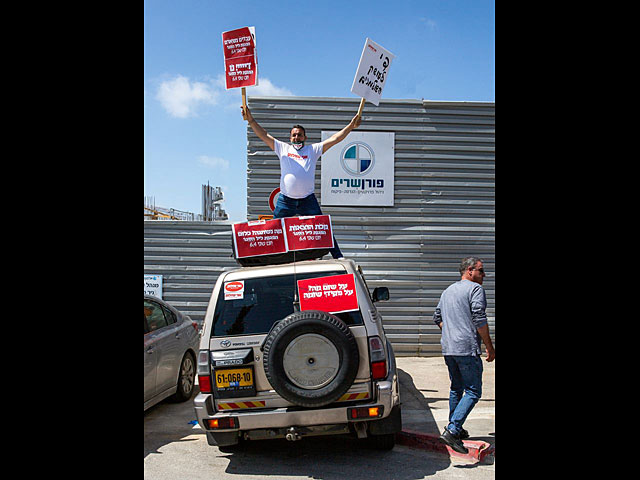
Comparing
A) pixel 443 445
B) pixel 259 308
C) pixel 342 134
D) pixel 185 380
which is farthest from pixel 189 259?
pixel 443 445

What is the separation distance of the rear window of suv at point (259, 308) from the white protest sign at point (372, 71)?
2.42 metres

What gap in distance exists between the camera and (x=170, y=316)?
7.66 m

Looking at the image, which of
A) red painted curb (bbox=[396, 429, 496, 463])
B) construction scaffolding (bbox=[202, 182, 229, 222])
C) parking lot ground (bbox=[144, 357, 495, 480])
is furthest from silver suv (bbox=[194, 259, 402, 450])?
construction scaffolding (bbox=[202, 182, 229, 222])

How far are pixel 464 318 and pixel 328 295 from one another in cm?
142

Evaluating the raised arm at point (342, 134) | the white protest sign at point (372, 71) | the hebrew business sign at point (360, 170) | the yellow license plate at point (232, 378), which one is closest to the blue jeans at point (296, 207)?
the raised arm at point (342, 134)

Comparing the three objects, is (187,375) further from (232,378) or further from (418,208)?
(418,208)

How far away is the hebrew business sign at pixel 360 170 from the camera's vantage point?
1031cm

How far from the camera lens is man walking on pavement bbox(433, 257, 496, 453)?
17.1 feet

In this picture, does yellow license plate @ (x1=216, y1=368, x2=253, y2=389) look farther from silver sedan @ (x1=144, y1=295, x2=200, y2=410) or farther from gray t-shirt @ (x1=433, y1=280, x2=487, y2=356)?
gray t-shirt @ (x1=433, y1=280, x2=487, y2=356)

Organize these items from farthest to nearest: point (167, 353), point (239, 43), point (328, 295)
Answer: point (167, 353) → point (239, 43) → point (328, 295)

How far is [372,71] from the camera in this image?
631 cm

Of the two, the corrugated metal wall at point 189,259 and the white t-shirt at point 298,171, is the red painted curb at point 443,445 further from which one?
the corrugated metal wall at point 189,259

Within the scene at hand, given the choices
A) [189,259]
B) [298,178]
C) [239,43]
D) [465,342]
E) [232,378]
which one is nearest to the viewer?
[232,378]
